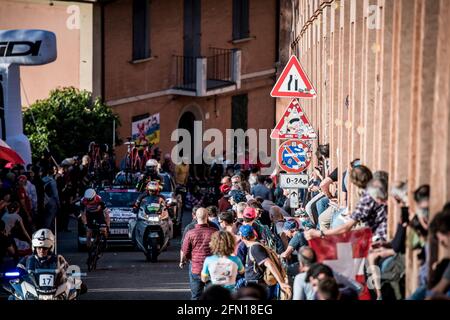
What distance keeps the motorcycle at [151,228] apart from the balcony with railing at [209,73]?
22.0 metres

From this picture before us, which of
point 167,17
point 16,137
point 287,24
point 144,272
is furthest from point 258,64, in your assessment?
point 144,272

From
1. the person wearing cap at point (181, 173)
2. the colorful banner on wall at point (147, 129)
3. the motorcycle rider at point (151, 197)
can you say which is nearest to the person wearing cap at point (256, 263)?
the motorcycle rider at point (151, 197)

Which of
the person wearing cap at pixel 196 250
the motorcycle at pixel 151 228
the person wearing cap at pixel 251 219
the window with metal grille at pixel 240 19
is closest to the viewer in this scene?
the person wearing cap at pixel 196 250

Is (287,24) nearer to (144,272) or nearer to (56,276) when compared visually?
(144,272)

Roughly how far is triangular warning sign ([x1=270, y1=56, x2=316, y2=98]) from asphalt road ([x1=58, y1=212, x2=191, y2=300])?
3.61m

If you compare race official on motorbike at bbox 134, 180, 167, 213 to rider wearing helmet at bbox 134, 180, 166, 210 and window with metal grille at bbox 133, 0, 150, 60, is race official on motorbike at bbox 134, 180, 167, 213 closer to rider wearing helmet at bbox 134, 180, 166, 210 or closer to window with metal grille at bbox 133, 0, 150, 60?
rider wearing helmet at bbox 134, 180, 166, 210

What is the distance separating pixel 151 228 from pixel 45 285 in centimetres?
1151

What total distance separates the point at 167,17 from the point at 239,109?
22.6ft

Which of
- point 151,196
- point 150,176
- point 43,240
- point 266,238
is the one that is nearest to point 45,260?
point 43,240

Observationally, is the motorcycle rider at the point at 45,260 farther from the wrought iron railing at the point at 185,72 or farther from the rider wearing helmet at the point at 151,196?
the wrought iron railing at the point at 185,72

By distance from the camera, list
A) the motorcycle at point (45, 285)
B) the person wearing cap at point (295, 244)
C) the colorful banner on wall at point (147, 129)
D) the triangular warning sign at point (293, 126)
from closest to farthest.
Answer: the motorcycle at point (45, 285)
the person wearing cap at point (295, 244)
the triangular warning sign at point (293, 126)
the colorful banner on wall at point (147, 129)

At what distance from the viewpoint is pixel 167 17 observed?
51.2 metres

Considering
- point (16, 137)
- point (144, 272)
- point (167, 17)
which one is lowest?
point (144, 272)

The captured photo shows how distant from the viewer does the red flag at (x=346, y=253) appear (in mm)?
15242
